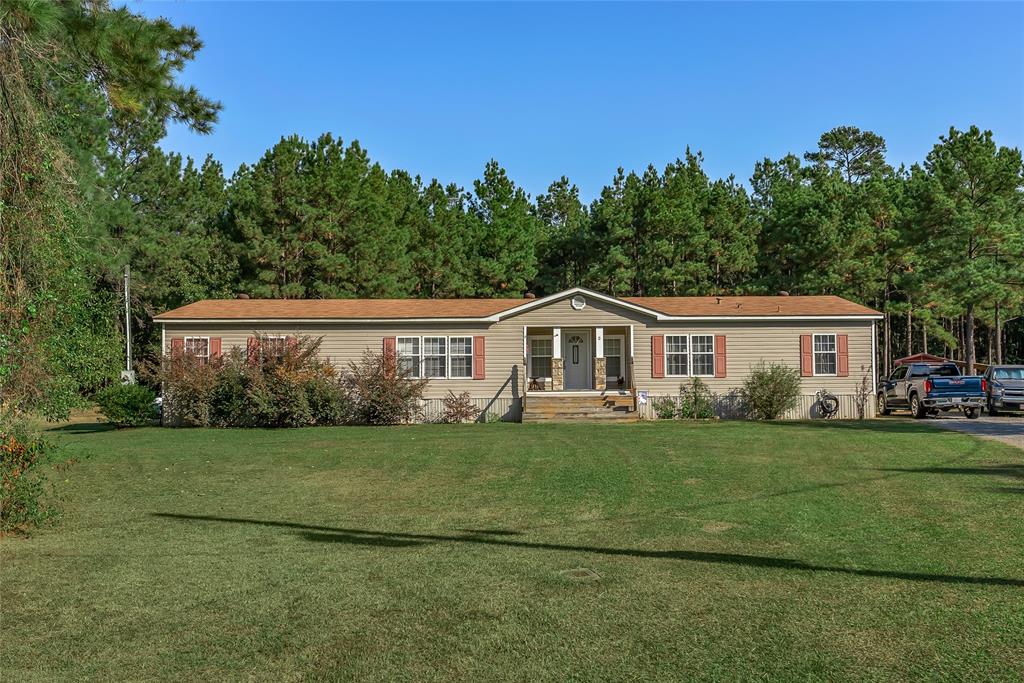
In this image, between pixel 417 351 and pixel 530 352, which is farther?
pixel 530 352

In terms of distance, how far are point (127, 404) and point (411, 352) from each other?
867cm

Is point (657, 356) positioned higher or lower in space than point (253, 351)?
lower

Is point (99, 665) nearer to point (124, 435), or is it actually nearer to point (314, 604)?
point (314, 604)

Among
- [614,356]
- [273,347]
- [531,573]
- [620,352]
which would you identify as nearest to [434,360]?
[273,347]

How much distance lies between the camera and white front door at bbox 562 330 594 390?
88.2 feet

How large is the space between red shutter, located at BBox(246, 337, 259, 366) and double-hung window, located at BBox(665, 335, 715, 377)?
1268 cm

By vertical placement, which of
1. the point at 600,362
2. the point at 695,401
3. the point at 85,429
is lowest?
the point at 85,429

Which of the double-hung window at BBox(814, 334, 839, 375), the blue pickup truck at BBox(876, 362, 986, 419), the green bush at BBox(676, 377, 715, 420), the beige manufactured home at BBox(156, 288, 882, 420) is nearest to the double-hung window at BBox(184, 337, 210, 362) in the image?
the beige manufactured home at BBox(156, 288, 882, 420)

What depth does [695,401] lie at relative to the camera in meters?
24.3

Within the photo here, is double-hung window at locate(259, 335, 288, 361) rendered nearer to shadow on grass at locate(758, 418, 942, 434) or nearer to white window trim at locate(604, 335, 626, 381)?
white window trim at locate(604, 335, 626, 381)

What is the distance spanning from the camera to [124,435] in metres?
21.0

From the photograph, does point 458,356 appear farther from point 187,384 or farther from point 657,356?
point 187,384

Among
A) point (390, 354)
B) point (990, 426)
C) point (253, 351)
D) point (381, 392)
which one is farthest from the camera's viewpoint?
point (390, 354)

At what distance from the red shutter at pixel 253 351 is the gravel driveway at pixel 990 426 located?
19.0 m
